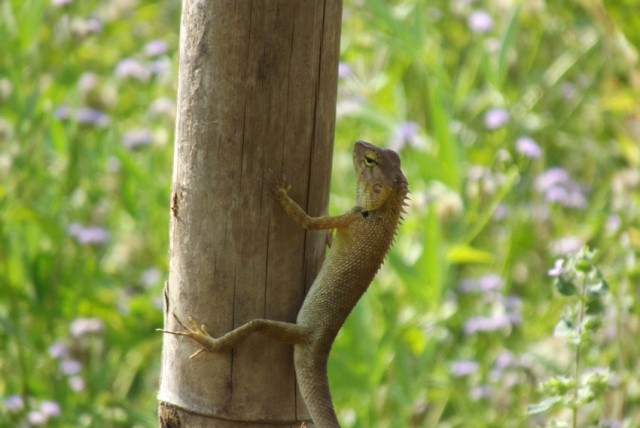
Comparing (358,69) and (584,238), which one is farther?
(358,69)

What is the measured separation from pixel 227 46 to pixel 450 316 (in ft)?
11.0

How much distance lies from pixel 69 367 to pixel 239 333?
9.54ft

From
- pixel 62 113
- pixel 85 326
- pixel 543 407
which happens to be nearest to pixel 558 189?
pixel 543 407

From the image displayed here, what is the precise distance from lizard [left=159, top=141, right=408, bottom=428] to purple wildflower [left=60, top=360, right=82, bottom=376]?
265cm

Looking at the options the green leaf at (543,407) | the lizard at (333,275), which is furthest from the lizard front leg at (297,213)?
the green leaf at (543,407)

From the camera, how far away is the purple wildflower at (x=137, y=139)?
21.7ft

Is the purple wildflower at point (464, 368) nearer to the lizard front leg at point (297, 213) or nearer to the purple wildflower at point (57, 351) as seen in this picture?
the purple wildflower at point (57, 351)

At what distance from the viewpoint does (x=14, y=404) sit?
202 inches

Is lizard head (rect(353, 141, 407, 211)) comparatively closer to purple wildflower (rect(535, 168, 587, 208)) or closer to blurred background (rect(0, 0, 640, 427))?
blurred background (rect(0, 0, 640, 427))

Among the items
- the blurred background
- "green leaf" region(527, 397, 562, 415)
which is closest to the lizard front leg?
"green leaf" region(527, 397, 562, 415)

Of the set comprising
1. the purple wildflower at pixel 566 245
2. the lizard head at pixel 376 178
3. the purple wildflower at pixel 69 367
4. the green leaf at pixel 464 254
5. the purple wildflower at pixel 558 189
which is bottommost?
the purple wildflower at pixel 69 367

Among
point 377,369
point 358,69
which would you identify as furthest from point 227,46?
point 358,69

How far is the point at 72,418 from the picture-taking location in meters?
5.27

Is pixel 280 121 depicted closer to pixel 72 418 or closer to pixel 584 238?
pixel 72 418
